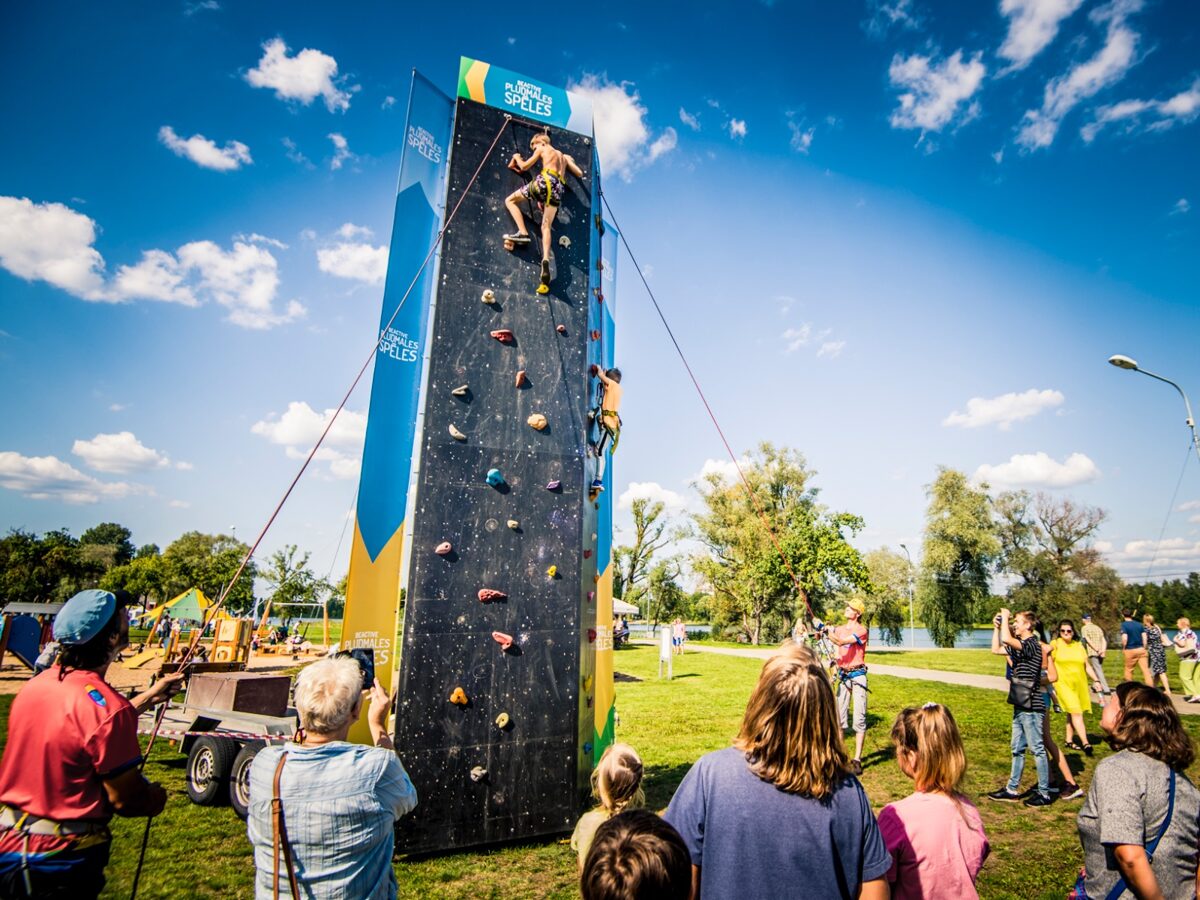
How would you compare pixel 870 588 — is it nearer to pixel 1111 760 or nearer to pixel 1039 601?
pixel 1039 601

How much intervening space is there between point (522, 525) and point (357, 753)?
3.40 m

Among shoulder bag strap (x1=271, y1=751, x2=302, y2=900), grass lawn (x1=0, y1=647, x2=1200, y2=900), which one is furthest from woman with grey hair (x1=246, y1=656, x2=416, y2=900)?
grass lawn (x1=0, y1=647, x2=1200, y2=900)

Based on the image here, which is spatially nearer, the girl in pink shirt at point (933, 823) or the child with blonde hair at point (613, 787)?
the girl in pink shirt at point (933, 823)

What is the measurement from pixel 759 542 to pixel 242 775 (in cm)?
3358

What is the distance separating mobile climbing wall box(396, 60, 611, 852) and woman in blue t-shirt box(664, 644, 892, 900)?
348 cm

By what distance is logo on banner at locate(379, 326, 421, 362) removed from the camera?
616cm

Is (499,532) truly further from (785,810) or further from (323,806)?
(785,810)

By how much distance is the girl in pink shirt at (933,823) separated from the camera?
222cm

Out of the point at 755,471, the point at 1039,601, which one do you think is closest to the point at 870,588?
the point at 755,471

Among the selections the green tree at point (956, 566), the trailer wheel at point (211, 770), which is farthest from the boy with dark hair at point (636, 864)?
the green tree at point (956, 566)

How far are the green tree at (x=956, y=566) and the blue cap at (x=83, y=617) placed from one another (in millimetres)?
41434

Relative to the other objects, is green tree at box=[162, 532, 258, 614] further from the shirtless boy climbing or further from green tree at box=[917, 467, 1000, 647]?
green tree at box=[917, 467, 1000, 647]

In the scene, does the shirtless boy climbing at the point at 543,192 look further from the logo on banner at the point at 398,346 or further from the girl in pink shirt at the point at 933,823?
the girl in pink shirt at the point at 933,823

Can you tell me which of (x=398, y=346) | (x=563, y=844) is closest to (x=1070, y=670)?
(x=563, y=844)
